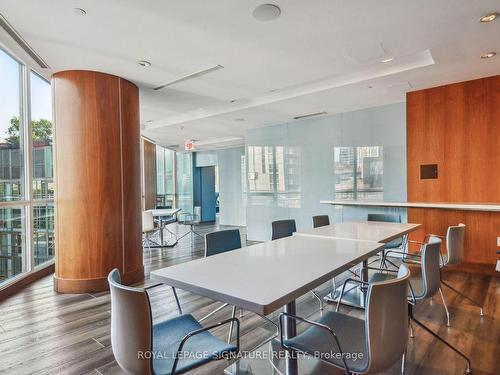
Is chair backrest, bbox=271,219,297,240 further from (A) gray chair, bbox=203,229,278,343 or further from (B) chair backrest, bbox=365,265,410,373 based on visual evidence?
(B) chair backrest, bbox=365,265,410,373

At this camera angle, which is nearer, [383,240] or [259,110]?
[383,240]

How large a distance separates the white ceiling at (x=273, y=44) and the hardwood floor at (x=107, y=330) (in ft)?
9.54

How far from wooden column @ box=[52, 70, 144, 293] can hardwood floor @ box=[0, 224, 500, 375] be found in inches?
13.7

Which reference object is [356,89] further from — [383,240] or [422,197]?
[383,240]

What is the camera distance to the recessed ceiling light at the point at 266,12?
259 centimetres

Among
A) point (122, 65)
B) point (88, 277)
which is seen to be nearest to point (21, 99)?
point (122, 65)

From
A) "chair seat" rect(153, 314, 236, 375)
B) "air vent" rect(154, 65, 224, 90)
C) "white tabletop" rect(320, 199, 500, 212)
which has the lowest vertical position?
"chair seat" rect(153, 314, 236, 375)

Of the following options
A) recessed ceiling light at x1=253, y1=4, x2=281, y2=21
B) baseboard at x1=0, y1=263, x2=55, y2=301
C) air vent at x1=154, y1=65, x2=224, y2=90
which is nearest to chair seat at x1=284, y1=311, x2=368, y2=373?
recessed ceiling light at x1=253, y1=4, x2=281, y2=21

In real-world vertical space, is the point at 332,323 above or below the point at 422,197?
below

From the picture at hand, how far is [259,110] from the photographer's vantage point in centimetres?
595

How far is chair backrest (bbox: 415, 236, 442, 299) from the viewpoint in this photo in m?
2.25

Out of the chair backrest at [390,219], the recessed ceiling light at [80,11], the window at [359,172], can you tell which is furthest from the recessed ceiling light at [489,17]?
the recessed ceiling light at [80,11]

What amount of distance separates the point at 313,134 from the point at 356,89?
200cm

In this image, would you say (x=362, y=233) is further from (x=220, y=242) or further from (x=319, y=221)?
(x=220, y=242)
